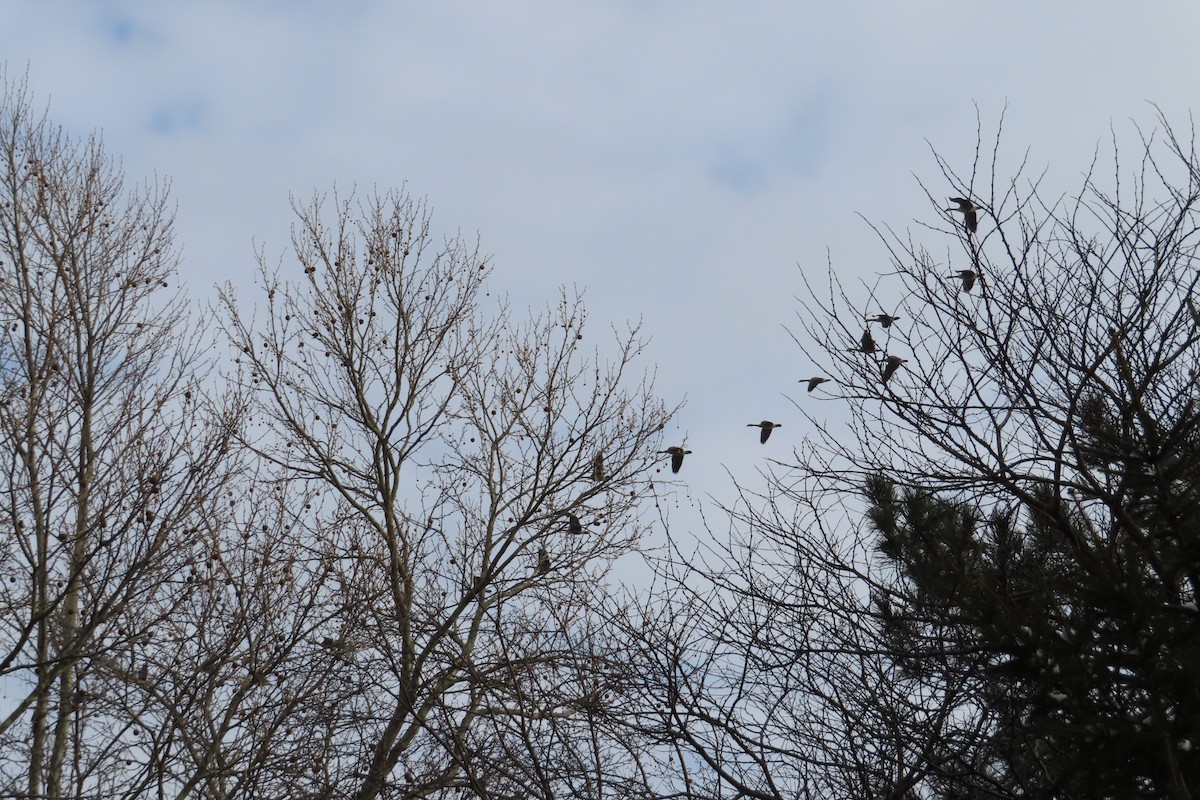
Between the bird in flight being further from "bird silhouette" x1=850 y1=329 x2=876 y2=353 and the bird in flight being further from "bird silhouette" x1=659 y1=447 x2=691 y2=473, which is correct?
"bird silhouette" x1=659 y1=447 x2=691 y2=473

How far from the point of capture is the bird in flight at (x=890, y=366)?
16.4 feet

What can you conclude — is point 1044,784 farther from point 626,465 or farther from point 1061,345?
point 626,465

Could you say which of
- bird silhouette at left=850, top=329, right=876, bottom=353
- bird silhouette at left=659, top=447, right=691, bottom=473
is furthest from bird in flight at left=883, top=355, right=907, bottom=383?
bird silhouette at left=659, top=447, right=691, bottom=473

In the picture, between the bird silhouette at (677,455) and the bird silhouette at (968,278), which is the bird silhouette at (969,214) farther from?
the bird silhouette at (677,455)

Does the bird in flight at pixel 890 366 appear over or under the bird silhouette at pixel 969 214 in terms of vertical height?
under

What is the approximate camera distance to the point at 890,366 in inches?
198

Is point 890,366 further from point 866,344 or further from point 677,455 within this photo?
point 677,455

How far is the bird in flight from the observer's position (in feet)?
16.4

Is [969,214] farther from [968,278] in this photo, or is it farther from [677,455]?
[677,455]

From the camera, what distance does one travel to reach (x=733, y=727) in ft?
15.5

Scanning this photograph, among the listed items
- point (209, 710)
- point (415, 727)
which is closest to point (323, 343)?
point (415, 727)

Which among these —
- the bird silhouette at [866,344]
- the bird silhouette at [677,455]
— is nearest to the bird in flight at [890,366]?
the bird silhouette at [866,344]

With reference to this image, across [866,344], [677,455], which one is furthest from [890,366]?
[677,455]

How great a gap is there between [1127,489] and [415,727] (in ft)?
23.1
